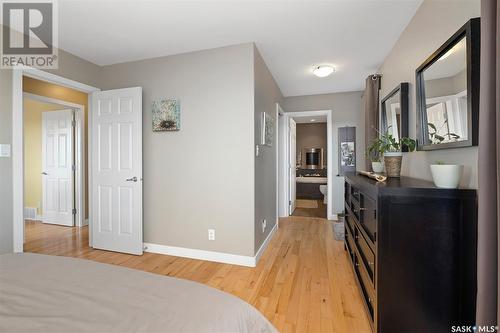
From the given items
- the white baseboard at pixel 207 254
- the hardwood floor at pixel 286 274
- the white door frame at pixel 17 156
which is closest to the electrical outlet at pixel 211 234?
the white baseboard at pixel 207 254

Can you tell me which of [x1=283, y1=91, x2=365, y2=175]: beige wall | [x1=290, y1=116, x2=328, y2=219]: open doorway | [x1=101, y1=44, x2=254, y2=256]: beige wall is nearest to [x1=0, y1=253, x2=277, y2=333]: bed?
[x1=101, y1=44, x2=254, y2=256]: beige wall

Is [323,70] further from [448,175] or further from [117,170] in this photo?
[117,170]

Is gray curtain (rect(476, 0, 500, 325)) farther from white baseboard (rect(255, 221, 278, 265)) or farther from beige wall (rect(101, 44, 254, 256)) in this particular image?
white baseboard (rect(255, 221, 278, 265))

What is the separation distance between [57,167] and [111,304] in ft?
15.1

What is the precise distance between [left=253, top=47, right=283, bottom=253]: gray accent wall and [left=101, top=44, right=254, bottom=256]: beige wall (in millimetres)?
145

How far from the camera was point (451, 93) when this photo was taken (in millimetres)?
1505

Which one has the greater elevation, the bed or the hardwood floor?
the bed

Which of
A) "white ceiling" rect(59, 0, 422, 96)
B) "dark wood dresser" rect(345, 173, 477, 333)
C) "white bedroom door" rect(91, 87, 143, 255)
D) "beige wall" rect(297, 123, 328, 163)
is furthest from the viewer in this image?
A: "beige wall" rect(297, 123, 328, 163)

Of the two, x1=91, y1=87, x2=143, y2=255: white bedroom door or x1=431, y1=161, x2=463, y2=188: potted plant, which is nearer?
x1=431, y1=161, x2=463, y2=188: potted plant

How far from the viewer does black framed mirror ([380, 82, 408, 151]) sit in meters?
2.22

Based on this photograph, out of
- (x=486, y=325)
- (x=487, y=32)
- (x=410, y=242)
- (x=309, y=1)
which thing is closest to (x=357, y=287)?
(x=410, y=242)

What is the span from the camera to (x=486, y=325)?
3.13 ft

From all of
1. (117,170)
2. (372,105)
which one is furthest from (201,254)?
(372,105)

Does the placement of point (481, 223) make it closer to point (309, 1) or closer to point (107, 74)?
point (309, 1)
